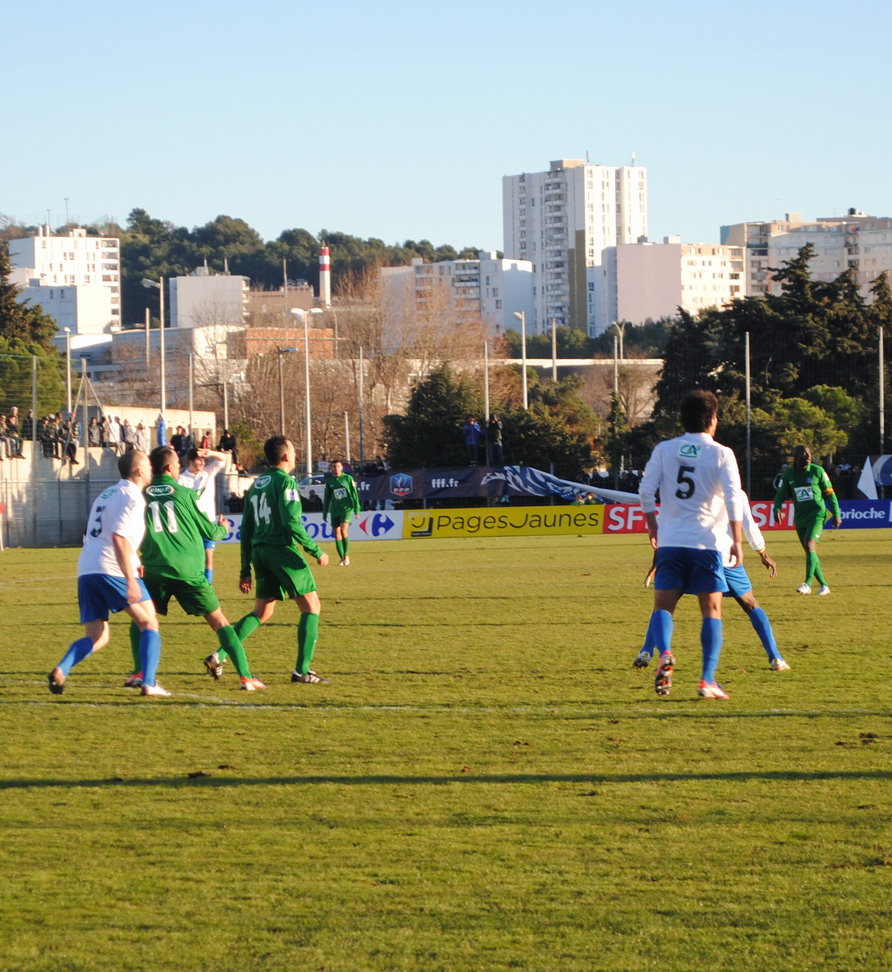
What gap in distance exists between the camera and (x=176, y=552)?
1009 centimetres

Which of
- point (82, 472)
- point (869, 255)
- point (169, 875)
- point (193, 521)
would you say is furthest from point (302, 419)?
point (869, 255)

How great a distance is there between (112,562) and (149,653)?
84 cm

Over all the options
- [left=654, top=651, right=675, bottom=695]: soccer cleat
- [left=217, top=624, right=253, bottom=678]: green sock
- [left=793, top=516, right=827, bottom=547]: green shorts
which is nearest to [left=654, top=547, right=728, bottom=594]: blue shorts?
[left=654, top=651, right=675, bottom=695]: soccer cleat

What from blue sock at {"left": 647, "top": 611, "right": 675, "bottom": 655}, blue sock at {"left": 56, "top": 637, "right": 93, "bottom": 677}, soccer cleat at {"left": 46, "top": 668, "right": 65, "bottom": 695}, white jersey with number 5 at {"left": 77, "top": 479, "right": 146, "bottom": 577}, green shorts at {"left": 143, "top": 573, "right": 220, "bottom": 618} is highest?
white jersey with number 5 at {"left": 77, "top": 479, "right": 146, "bottom": 577}

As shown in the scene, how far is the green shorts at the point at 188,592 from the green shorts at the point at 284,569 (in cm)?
39

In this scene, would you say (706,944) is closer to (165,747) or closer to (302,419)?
(165,747)

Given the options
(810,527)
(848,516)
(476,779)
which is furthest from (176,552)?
(848,516)

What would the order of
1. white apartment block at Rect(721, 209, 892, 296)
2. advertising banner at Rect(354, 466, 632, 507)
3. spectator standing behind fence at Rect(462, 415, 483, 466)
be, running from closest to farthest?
1. advertising banner at Rect(354, 466, 632, 507)
2. spectator standing behind fence at Rect(462, 415, 483, 466)
3. white apartment block at Rect(721, 209, 892, 296)

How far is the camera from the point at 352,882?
17.4 ft

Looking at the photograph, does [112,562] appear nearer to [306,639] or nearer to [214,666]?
[214,666]

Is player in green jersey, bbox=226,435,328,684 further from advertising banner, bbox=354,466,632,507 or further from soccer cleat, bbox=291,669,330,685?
advertising banner, bbox=354,466,632,507

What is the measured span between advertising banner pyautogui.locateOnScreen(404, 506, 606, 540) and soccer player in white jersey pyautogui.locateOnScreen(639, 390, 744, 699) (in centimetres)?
3027

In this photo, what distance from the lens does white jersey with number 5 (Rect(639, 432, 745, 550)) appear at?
8820mm

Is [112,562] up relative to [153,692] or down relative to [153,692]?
up
